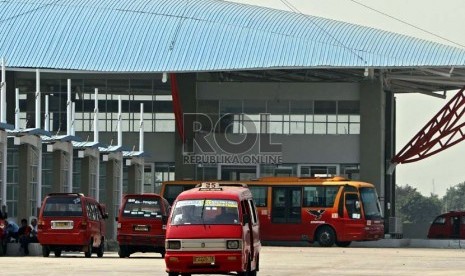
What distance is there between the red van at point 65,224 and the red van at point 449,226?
35.3 meters

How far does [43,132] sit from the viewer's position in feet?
153

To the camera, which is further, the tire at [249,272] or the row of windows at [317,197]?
the row of windows at [317,197]

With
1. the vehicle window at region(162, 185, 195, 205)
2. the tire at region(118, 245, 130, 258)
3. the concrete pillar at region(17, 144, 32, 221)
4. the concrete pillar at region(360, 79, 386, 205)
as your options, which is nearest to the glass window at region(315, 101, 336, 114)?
the concrete pillar at region(360, 79, 386, 205)

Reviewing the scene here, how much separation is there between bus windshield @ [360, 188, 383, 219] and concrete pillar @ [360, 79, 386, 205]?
9.23 metres

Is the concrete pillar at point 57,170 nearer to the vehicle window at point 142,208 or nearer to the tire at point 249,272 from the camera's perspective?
the vehicle window at point 142,208

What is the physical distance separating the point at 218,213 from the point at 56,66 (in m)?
39.2

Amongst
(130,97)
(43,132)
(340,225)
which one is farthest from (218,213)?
(130,97)

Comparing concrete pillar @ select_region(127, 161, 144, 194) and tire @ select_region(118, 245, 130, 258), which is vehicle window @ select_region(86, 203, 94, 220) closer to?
tire @ select_region(118, 245, 130, 258)

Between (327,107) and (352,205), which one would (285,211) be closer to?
(352,205)

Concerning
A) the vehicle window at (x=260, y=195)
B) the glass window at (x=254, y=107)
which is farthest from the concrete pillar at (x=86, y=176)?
the glass window at (x=254, y=107)

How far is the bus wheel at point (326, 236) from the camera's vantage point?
189 feet

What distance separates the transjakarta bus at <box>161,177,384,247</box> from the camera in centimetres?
5791

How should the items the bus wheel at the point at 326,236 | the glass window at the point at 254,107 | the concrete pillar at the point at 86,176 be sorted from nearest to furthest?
the concrete pillar at the point at 86,176
the bus wheel at the point at 326,236
the glass window at the point at 254,107

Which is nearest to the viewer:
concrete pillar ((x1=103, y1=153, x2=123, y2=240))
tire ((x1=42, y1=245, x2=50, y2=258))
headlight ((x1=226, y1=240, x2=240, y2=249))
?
headlight ((x1=226, y1=240, x2=240, y2=249))
